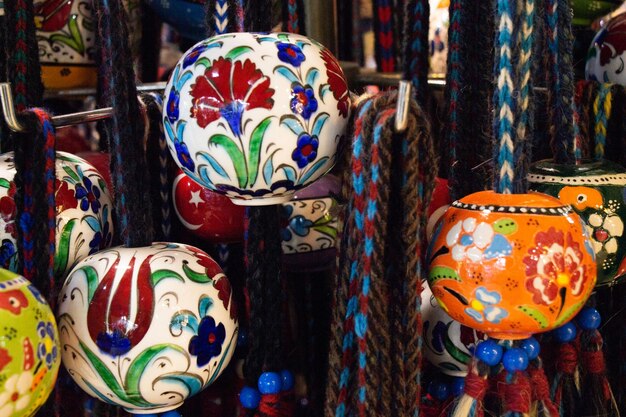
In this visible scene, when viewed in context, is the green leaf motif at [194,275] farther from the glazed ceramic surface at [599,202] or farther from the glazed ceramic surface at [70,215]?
the glazed ceramic surface at [599,202]

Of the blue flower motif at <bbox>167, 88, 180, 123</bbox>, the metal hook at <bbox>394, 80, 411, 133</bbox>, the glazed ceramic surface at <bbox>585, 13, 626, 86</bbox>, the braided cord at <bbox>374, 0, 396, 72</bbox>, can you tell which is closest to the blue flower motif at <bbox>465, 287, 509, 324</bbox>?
the metal hook at <bbox>394, 80, 411, 133</bbox>

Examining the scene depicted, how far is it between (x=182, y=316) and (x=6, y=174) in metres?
0.17

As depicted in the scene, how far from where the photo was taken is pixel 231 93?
0.43 metres

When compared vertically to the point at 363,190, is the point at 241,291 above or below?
below

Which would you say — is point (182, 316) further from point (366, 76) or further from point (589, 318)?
point (366, 76)

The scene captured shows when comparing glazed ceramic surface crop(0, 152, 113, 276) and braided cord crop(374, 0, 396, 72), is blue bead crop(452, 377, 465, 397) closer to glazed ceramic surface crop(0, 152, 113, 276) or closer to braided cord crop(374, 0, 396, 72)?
glazed ceramic surface crop(0, 152, 113, 276)

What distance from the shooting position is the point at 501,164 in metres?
0.45

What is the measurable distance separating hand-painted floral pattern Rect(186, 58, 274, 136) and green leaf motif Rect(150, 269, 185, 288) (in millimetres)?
93

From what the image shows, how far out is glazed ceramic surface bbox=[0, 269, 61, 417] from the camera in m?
0.38

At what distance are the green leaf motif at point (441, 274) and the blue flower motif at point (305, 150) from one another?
10cm

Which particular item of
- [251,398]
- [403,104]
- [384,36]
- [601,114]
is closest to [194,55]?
[403,104]

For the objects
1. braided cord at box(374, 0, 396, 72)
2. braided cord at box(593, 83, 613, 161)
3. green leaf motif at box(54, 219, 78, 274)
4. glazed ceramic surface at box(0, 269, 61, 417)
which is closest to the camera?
glazed ceramic surface at box(0, 269, 61, 417)

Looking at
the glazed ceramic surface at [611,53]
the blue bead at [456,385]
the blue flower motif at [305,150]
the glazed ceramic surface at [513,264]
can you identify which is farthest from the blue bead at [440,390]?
the glazed ceramic surface at [611,53]

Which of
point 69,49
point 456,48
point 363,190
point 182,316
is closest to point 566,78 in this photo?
point 456,48
